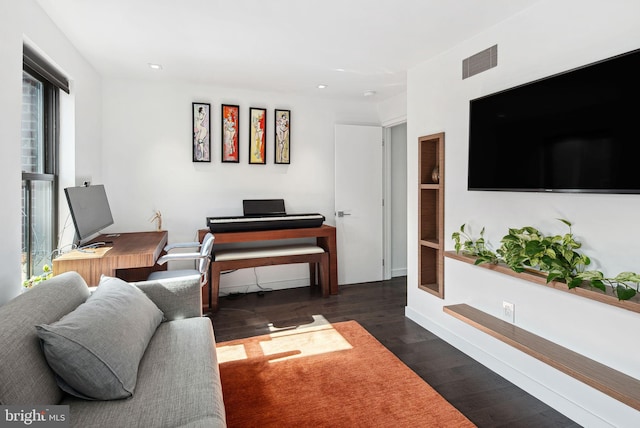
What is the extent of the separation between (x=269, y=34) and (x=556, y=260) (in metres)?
2.41

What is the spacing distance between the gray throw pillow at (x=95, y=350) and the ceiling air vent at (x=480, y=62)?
8.96 feet

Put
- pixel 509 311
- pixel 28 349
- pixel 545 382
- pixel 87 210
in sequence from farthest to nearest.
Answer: pixel 87 210 < pixel 509 311 < pixel 545 382 < pixel 28 349

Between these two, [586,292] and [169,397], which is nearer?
[169,397]

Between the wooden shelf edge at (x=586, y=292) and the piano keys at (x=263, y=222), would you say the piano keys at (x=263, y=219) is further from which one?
the wooden shelf edge at (x=586, y=292)

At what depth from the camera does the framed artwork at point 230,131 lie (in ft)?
13.7

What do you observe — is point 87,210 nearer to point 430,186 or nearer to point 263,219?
point 263,219

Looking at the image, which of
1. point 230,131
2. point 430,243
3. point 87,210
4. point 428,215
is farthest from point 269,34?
point 430,243

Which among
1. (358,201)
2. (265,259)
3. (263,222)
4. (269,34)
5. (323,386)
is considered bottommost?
(323,386)

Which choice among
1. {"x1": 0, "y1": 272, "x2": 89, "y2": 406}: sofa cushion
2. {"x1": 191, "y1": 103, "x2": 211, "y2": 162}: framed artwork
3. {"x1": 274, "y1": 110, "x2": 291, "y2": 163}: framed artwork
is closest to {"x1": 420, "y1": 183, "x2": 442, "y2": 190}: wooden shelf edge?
{"x1": 274, "y1": 110, "x2": 291, "y2": 163}: framed artwork

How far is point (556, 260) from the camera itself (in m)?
1.90

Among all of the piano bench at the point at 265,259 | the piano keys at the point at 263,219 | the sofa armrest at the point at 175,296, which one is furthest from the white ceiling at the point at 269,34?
the piano bench at the point at 265,259

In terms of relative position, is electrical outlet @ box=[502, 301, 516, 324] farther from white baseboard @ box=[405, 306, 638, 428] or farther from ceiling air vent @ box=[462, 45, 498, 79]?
ceiling air vent @ box=[462, 45, 498, 79]

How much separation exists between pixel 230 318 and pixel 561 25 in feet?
11.2

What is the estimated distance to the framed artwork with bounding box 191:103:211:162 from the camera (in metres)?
4.05
